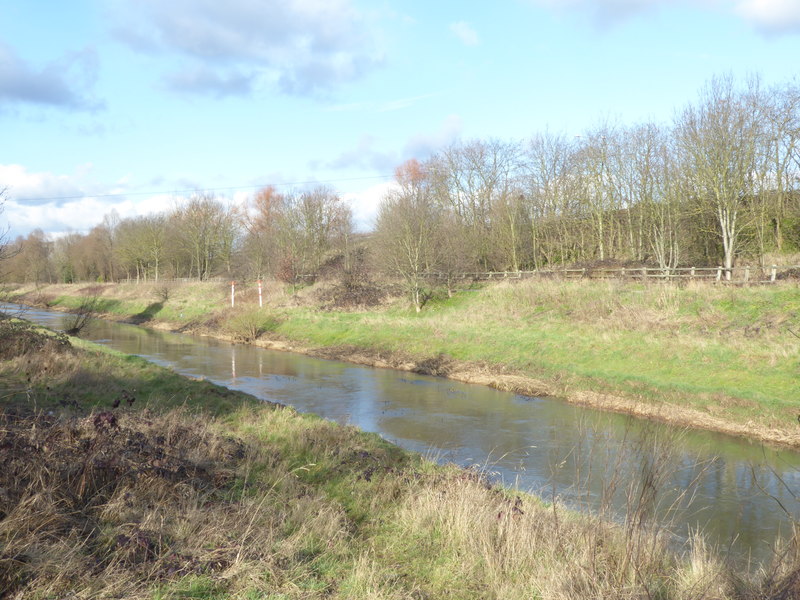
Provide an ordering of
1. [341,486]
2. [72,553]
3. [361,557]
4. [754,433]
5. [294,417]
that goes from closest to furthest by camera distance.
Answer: [72,553] → [361,557] → [341,486] → [294,417] → [754,433]

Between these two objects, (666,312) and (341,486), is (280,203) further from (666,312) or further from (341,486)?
(341,486)

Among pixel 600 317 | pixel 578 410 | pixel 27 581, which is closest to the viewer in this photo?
pixel 27 581

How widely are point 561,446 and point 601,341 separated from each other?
9618 millimetres

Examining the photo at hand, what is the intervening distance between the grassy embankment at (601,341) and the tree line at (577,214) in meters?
5.66

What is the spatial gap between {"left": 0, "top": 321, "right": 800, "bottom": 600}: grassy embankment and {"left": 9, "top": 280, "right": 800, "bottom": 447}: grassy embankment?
777 cm

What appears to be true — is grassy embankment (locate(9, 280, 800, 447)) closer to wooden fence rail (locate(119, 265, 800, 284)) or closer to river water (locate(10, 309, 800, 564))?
river water (locate(10, 309, 800, 564))

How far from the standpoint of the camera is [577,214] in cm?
4244

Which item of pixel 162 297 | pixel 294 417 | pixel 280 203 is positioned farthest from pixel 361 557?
pixel 280 203

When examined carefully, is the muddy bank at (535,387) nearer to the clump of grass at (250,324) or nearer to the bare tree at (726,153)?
the clump of grass at (250,324)

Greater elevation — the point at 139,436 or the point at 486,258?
the point at 486,258

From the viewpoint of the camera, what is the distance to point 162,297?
47344mm

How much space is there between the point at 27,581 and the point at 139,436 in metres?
3.14

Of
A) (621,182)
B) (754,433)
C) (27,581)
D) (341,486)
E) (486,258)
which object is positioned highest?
(621,182)

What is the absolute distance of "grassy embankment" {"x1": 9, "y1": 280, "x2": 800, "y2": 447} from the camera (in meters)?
16.9
